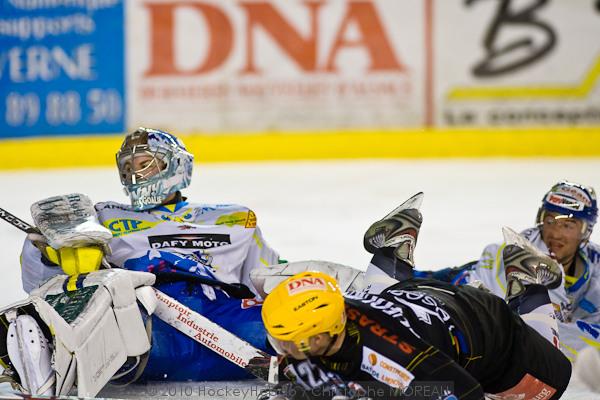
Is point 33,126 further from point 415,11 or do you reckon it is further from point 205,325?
point 205,325

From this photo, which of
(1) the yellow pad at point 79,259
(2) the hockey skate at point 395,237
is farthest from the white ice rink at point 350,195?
(2) the hockey skate at point 395,237

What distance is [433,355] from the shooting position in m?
2.79

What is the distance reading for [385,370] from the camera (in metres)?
2.78

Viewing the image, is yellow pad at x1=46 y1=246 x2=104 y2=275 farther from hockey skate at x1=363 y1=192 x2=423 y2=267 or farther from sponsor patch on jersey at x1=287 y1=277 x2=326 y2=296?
sponsor patch on jersey at x1=287 y1=277 x2=326 y2=296

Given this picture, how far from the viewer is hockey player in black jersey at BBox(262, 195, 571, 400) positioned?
2.77 meters

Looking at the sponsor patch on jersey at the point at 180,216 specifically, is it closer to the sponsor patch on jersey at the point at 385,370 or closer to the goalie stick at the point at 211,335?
the goalie stick at the point at 211,335

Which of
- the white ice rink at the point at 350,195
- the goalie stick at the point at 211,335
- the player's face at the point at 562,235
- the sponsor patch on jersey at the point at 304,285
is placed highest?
the sponsor patch on jersey at the point at 304,285

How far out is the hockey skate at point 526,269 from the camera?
144 inches

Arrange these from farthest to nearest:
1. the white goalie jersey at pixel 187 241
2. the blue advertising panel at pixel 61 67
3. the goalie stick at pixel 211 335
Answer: the blue advertising panel at pixel 61 67
the white goalie jersey at pixel 187 241
the goalie stick at pixel 211 335

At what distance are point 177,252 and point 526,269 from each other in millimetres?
1232

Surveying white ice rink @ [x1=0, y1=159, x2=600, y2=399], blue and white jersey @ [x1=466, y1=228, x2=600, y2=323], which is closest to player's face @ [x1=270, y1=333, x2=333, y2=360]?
blue and white jersey @ [x1=466, y1=228, x2=600, y2=323]

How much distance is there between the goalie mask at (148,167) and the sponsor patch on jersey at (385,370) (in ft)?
5.24

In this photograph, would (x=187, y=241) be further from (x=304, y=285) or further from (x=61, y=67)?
(x=61, y=67)

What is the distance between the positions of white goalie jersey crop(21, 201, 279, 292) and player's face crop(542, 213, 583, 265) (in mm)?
1059
